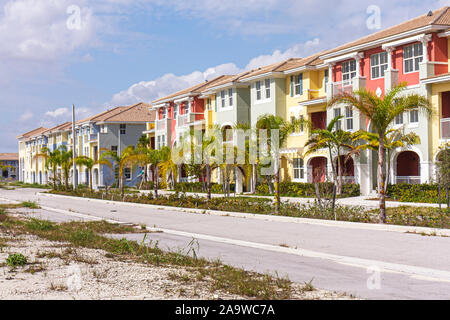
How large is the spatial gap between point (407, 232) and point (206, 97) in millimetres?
36733

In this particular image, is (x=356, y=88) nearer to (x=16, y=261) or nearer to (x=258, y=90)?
(x=258, y=90)

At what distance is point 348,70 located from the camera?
35500 mm

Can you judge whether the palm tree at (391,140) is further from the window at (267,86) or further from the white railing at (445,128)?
the window at (267,86)

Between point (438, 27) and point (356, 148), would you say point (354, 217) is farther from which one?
point (438, 27)

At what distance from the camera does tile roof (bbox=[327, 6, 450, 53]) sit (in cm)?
2989

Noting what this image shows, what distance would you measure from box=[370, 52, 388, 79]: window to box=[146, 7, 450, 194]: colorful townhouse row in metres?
0.06

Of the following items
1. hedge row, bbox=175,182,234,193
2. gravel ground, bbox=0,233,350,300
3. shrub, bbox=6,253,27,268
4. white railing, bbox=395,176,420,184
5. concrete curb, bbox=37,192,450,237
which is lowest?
concrete curb, bbox=37,192,450,237

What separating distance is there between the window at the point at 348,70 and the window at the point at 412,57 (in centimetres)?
429

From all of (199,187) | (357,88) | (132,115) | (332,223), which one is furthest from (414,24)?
(132,115)

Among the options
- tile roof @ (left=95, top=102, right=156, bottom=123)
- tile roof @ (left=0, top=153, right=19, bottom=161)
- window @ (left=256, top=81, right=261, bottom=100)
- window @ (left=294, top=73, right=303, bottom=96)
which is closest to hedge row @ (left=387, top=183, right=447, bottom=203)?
window @ (left=294, top=73, right=303, bottom=96)

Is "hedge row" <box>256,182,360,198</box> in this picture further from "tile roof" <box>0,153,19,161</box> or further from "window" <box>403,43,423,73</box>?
"tile roof" <box>0,153,19,161</box>

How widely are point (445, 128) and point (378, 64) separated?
21.0 feet
